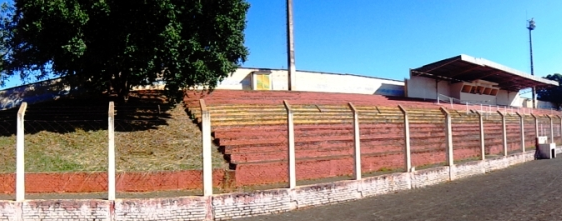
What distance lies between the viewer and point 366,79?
102 feet

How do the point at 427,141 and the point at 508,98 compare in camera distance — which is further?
the point at 508,98

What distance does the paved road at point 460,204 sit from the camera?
7871 mm

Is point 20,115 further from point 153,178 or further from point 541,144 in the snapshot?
point 541,144

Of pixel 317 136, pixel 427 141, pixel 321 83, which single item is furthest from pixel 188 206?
pixel 321 83

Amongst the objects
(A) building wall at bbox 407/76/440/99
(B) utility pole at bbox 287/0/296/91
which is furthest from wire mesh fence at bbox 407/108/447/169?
(A) building wall at bbox 407/76/440/99

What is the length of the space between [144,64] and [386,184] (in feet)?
24.5

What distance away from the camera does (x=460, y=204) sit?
356 inches

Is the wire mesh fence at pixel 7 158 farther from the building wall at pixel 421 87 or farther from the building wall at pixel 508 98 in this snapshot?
the building wall at pixel 508 98

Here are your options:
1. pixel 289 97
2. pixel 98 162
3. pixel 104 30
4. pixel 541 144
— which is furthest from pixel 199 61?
pixel 541 144

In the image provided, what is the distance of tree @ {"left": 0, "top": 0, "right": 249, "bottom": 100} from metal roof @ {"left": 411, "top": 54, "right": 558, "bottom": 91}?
62.4ft

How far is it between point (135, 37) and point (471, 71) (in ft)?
90.5

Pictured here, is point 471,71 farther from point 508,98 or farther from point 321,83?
point 508,98

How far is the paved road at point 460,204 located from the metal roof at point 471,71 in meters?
18.1

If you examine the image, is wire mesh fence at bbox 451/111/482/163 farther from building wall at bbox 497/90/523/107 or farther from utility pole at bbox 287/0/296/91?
building wall at bbox 497/90/523/107
